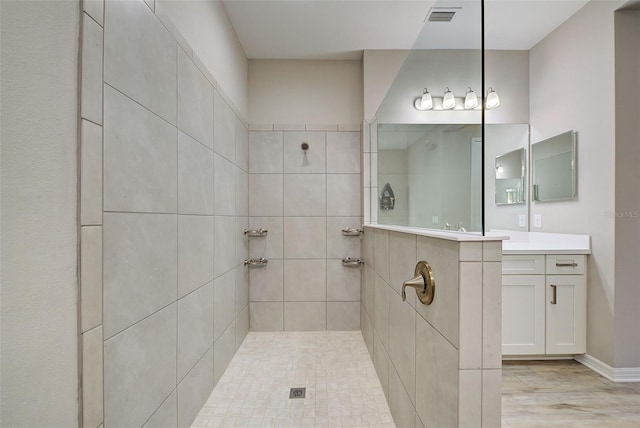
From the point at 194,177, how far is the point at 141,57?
0.63 m

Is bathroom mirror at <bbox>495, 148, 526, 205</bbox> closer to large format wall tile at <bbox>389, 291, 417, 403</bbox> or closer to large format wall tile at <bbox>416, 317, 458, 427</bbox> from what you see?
large format wall tile at <bbox>389, 291, 417, 403</bbox>

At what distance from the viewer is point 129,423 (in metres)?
1.04

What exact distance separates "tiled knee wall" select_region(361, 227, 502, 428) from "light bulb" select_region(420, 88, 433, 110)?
0.71 metres

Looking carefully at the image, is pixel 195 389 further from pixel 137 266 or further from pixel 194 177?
pixel 194 177

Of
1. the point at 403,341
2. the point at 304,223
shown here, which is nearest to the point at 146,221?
the point at 403,341

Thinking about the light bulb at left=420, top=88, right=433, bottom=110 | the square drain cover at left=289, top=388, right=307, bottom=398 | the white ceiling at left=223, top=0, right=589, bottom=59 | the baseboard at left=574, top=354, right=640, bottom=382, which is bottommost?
the square drain cover at left=289, top=388, right=307, bottom=398

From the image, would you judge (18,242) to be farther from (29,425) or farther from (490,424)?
(490,424)

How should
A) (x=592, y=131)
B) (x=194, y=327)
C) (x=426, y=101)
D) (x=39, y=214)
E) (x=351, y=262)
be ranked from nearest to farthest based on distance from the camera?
1. (x=39, y=214)
2. (x=194, y=327)
3. (x=426, y=101)
4. (x=592, y=131)
5. (x=351, y=262)

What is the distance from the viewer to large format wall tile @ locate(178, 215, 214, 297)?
1.49 meters

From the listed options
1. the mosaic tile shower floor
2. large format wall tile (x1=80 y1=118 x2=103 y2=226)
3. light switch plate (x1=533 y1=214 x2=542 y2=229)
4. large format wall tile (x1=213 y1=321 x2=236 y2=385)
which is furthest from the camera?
light switch plate (x1=533 y1=214 x2=542 y2=229)

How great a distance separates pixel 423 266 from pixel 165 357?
1107 millimetres

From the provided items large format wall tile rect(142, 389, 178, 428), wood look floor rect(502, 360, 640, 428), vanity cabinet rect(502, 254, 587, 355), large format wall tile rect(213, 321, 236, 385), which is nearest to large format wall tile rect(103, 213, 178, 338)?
large format wall tile rect(142, 389, 178, 428)

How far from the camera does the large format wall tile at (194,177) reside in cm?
149

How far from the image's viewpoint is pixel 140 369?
112 centimetres
